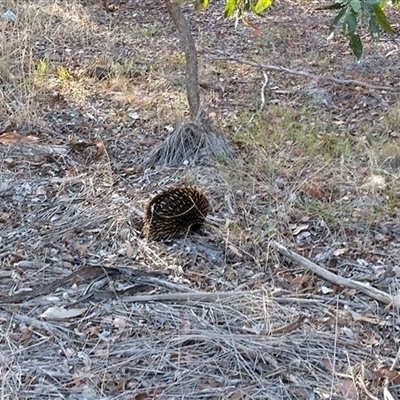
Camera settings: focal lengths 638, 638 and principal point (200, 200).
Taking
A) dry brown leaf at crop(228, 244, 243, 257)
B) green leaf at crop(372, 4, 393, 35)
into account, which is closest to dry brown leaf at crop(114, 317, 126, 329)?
dry brown leaf at crop(228, 244, 243, 257)

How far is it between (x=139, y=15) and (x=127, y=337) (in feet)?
15.0

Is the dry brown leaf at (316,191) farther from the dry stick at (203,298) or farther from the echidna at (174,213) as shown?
the dry stick at (203,298)

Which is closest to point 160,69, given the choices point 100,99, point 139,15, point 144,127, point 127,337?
point 100,99

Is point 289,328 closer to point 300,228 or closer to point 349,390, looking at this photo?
point 349,390

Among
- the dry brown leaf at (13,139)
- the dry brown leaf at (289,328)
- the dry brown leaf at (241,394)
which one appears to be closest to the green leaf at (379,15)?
the dry brown leaf at (289,328)

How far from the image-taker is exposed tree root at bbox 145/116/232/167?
3549mm

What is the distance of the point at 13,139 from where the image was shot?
3.83 metres

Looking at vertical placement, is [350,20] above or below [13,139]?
above

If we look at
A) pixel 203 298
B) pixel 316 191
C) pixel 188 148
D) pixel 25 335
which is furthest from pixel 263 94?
pixel 25 335

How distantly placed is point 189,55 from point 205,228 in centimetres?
121

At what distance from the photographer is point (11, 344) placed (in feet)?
7.28

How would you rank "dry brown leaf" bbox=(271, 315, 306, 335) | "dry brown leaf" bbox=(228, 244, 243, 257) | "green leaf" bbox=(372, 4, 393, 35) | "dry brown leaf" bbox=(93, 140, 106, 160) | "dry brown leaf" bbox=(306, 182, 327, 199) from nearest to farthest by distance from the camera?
"green leaf" bbox=(372, 4, 393, 35) → "dry brown leaf" bbox=(271, 315, 306, 335) → "dry brown leaf" bbox=(228, 244, 243, 257) → "dry brown leaf" bbox=(306, 182, 327, 199) → "dry brown leaf" bbox=(93, 140, 106, 160)

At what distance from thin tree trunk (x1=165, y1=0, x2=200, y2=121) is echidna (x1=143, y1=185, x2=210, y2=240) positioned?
102cm

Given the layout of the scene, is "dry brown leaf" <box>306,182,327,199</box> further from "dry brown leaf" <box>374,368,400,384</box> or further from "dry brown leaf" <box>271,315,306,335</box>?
"dry brown leaf" <box>374,368,400,384</box>
